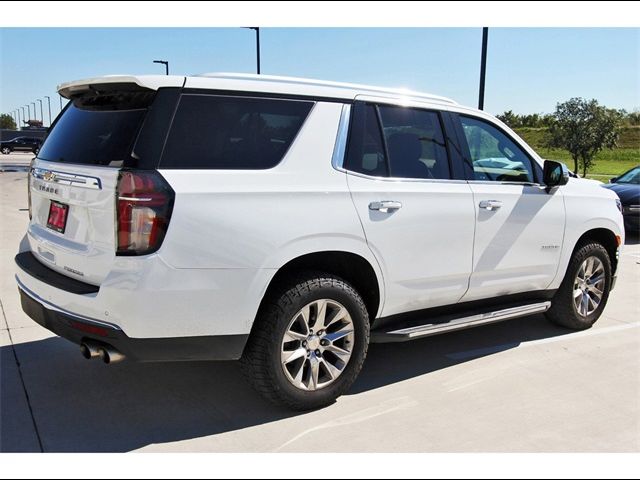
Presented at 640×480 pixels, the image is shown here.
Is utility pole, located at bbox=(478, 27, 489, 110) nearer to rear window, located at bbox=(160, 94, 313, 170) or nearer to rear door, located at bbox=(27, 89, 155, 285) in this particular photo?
rear window, located at bbox=(160, 94, 313, 170)

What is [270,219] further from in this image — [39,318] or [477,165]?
[477,165]

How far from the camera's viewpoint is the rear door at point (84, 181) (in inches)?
125

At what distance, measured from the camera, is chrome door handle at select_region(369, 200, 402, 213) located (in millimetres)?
3791

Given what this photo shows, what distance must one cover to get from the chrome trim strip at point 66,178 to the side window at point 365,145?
1487 mm

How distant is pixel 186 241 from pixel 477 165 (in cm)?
247

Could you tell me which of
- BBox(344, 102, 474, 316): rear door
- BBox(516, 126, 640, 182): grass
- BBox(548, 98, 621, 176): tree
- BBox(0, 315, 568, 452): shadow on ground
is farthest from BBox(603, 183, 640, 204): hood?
BBox(516, 126, 640, 182): grass

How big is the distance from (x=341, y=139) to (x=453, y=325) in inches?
61.0

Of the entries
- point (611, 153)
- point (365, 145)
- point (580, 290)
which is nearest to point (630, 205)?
point (580, 290)

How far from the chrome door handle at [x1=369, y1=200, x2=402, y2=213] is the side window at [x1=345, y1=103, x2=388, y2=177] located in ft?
0.67

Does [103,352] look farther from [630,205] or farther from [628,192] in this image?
[628,192]

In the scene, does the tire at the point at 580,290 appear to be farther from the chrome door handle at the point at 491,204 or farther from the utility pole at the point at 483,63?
the utility pole at the point at 483,63

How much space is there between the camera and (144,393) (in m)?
3.90

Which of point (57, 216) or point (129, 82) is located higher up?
point (129, 82)

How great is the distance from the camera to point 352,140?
3854mm
